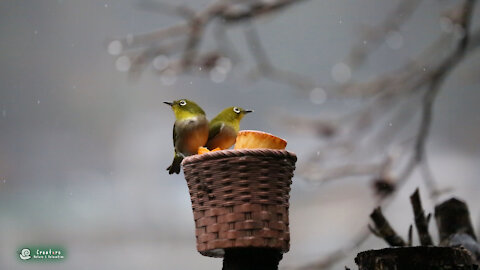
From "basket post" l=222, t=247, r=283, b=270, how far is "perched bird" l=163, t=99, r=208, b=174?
0.33 m

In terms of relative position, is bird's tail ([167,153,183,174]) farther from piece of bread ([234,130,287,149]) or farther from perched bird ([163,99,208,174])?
piece of bread ([234,130,287,149])

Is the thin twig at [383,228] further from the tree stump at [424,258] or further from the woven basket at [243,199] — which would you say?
the woven basket at [243,199]

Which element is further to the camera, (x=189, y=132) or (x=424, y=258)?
(x=189, y=132)

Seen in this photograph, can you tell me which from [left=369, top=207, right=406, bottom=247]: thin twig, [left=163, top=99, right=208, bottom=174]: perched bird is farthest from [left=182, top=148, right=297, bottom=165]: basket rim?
[left=369, top=207, right=406, bottom=247]: thin twig

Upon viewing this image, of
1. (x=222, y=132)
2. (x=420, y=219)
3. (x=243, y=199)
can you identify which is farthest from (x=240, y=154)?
(x=420, y=219)

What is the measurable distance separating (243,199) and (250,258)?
18cm

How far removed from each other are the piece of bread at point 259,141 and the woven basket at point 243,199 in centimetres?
8

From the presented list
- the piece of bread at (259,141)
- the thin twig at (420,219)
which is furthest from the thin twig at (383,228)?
the piece of bread at (259,141)

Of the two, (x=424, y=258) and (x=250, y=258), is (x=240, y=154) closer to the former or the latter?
(x=250, y=258)

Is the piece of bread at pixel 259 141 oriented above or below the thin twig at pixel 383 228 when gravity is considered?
above

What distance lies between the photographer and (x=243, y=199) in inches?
59.4

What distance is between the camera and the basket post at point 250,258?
1556mm

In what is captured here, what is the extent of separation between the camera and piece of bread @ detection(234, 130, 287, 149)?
5.33ft

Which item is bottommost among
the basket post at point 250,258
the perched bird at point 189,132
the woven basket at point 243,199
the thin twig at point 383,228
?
the basket post at point 250,258
